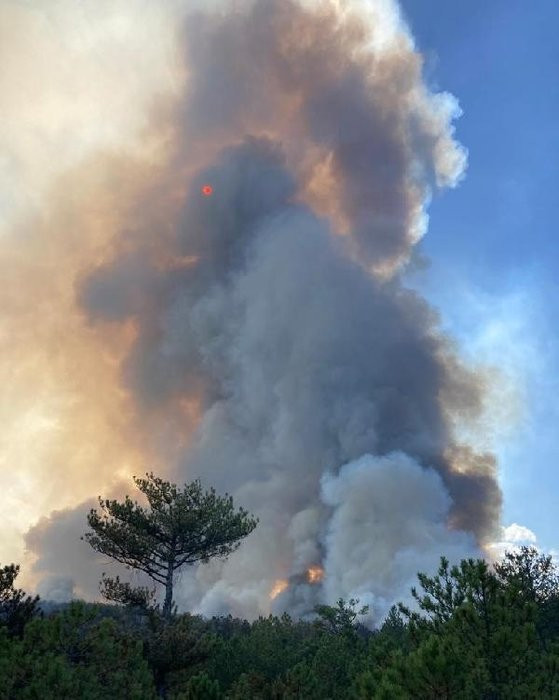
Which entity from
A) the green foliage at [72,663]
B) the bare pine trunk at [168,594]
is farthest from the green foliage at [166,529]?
the green foliage at [72,663]

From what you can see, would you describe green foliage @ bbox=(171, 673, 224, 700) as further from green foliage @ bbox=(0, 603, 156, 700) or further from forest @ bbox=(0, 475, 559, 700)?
green foliage @ bbox=(0, 603, 156, 700)

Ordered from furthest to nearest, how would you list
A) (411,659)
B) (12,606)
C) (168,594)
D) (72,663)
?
(168,594) < (12,606) < (72,663) < (411,659)

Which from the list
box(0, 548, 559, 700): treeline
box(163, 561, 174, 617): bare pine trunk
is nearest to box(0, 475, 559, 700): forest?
box(0, 548, 559, 700): treeline

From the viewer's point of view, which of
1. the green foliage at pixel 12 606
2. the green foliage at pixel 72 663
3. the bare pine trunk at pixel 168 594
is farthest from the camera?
the bare pine trunk at pixel 168 594

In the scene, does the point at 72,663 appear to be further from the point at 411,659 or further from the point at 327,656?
the point at 327,656

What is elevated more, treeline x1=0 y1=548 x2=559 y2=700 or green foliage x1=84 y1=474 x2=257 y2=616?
green foliage x1=84 y1=474 x2=257 y2=616

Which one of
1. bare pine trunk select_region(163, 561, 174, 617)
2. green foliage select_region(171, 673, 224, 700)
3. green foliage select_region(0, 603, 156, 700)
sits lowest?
green foliage select_region(171, 673, 224, 700)

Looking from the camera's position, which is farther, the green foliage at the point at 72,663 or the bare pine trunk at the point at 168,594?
the bare pine trunk at the point at 168,594

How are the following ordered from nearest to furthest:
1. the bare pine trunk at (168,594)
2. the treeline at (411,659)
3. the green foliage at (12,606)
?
the treeline at (411,659), the green foliage at (12,606), the bare pine trunk at (168,594)

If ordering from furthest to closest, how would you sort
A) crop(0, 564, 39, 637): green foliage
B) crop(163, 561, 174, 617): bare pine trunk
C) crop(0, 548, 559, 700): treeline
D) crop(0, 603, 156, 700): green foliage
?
crop(163, 561, 174, 617): bare pine trunk → crop(0, 564, 39, 637): green foliage → crop(0, 603, 156, 700): green foliage → crop(0, 548, 559, 700): treeline

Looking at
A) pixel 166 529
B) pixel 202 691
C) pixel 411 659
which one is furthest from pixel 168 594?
pixel 411 659

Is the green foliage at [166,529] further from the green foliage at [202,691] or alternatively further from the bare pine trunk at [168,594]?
the green foliage at [202,691]

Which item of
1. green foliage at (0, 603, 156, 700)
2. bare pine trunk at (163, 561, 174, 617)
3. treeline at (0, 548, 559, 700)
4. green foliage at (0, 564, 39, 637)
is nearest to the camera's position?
treeline at (0, 548, 559, 700)

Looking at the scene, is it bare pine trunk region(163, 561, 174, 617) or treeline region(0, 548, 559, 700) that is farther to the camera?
bare pine trunk region(163, 561, 174, 617)
